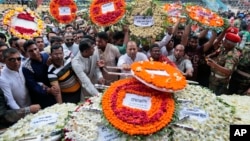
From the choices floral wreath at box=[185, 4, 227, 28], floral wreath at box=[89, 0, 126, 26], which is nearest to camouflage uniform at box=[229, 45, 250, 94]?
floral wreath at box=[185, 4, 227, 28]

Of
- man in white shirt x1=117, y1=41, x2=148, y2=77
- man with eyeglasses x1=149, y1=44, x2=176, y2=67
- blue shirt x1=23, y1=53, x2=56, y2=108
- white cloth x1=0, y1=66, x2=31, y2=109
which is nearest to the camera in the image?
white cloth x1=0, y1=66, x2=31, y2=109

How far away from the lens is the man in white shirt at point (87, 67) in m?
4.32

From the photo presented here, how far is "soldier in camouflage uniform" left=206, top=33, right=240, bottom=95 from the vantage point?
511 centimetres

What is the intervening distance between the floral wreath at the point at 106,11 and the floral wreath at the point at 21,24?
1222 millimetres

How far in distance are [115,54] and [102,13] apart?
78 cm

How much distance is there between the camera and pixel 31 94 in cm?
409

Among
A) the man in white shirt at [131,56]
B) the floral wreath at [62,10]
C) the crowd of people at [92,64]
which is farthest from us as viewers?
the floral wreath at [62,10]

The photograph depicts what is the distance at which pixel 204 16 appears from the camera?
5090 millimetres

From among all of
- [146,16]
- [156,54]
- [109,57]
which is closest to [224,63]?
[156,54]

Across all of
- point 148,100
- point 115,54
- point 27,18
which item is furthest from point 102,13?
point 148,100

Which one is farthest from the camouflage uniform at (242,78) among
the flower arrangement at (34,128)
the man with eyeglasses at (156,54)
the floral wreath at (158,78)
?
the flower arrangement at (34,128)

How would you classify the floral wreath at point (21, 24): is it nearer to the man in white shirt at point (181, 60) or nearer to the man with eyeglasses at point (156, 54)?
the man with eyeglasses at point (156, 54)

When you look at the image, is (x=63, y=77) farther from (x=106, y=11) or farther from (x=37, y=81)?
(x=106, y=11)

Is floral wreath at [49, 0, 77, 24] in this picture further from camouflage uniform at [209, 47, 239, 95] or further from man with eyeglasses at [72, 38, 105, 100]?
camouflage uniform at [209, 47, 239, 95]
